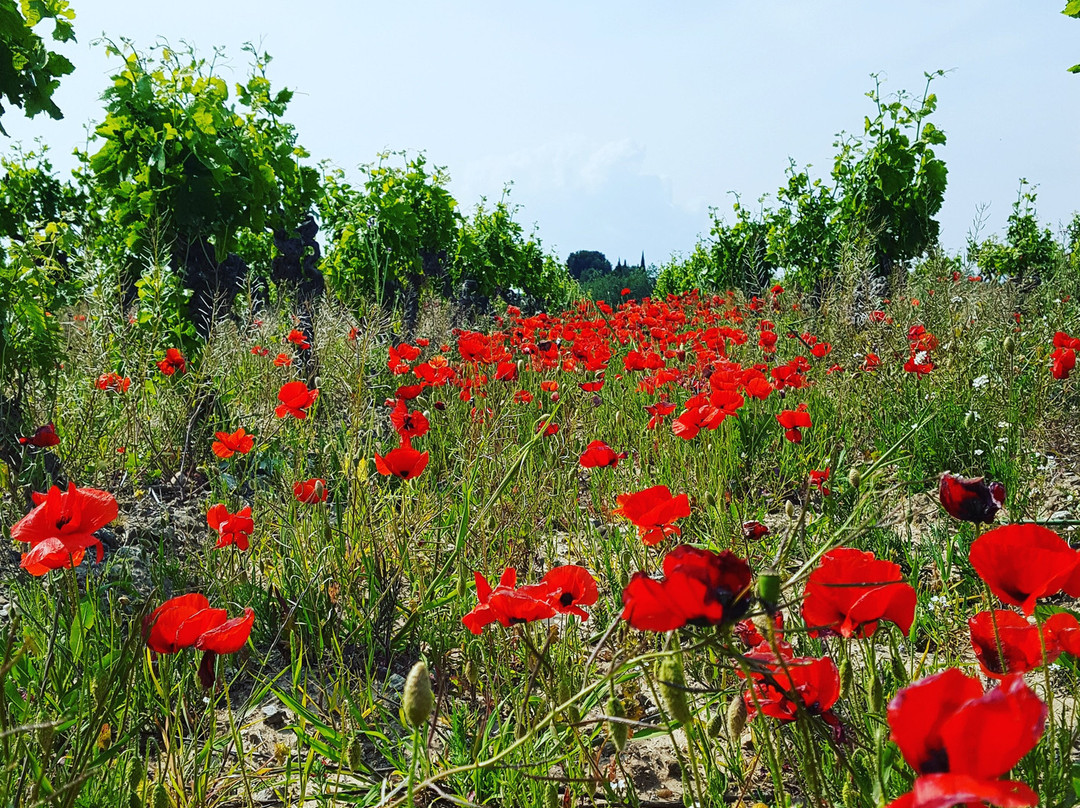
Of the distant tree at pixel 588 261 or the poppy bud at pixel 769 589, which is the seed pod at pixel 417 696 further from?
the distant tree at pixel 588 261

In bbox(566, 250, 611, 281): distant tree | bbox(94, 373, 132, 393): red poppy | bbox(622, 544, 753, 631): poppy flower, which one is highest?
bbox(566, 250, 611, 281): distant tree

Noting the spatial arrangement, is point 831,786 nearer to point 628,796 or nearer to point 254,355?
point 628,796

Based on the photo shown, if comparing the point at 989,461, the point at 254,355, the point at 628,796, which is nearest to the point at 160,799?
the point at 628,796

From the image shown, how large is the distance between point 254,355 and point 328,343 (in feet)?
6.06

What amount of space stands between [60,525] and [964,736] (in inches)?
49.7

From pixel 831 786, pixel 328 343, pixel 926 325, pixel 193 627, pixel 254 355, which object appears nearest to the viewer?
pixel 193 627

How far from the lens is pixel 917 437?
10.9 feet

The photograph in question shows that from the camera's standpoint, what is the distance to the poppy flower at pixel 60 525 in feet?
3.80

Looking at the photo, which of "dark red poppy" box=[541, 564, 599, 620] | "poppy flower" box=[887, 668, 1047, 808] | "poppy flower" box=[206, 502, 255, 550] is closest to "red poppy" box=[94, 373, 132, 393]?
"poppy flower" box=[206, 502, 255, 550]

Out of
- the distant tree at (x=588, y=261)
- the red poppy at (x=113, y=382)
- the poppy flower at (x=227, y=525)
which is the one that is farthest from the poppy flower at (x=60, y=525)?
the distant tree at (x=588, y=261)

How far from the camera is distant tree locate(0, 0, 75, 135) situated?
2.90 meters

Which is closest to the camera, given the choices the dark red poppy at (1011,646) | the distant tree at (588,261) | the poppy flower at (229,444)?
the dark red poppy at (1011,646)

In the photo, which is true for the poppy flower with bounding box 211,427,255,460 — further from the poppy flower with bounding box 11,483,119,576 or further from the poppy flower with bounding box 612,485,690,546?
the poppy flower with bounding box 612,485,690,546

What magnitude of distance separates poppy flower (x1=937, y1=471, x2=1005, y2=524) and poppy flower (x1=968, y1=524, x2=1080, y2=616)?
157 millimetres
